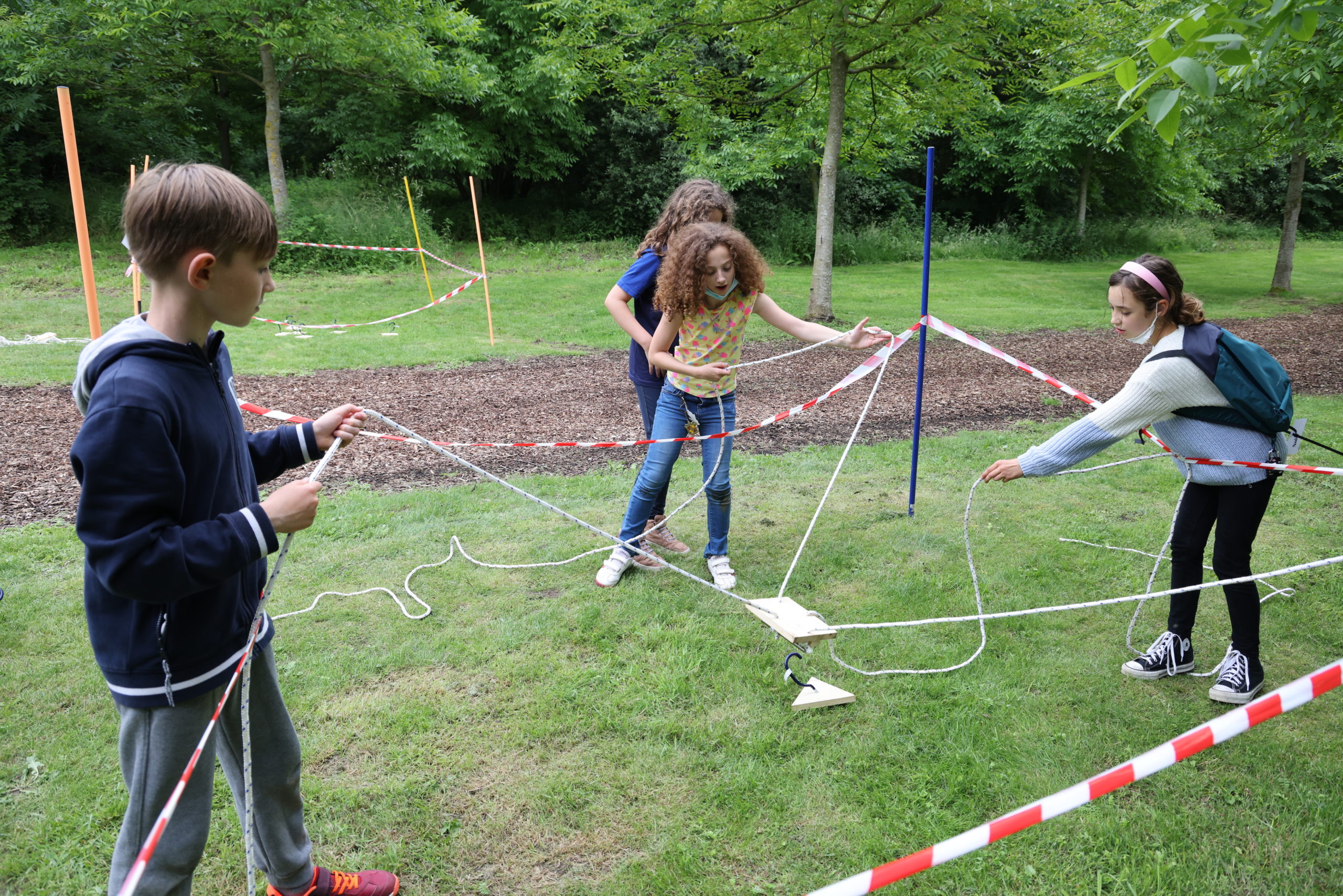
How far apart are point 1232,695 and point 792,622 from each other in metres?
1.75

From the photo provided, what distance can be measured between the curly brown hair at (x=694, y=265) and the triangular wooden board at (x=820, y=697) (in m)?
1.77

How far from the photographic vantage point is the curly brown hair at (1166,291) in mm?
3180

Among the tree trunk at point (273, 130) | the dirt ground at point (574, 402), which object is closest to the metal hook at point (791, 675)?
the dirt ground at point (574, 402)

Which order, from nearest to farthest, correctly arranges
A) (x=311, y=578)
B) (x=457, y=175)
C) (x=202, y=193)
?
(x=202, y=193)
(x=311, y=578)
(x=457, y=175)

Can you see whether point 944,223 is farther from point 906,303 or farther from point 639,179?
point 906,303

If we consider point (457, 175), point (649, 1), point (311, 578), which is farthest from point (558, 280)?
point (311, 578)

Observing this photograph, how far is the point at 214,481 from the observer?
1.79 m

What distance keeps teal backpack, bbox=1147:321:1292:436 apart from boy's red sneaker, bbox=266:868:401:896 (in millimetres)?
3167

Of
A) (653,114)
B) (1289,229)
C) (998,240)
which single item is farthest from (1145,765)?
(998,240)

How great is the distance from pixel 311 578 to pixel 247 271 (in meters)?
3.07

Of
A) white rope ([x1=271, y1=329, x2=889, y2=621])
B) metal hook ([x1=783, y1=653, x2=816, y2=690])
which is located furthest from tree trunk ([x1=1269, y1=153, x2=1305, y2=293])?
metal hook ([x1=783, y1=653, x2=816, y2=690])

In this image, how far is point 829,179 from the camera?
12.5m

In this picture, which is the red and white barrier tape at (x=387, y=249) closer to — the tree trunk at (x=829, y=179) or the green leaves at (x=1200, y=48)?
the tree trunk at (x=829, y=179)

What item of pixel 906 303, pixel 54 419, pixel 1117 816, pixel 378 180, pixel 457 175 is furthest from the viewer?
pixel 457 175
